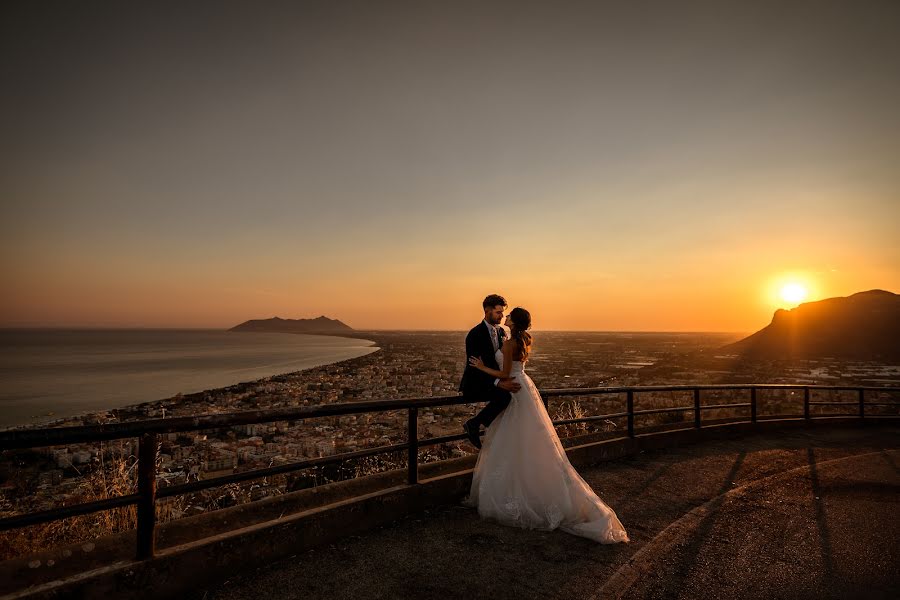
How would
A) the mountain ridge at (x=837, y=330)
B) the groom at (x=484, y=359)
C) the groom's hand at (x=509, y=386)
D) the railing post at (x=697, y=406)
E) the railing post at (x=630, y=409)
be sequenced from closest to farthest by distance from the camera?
1. the groom's hand at (x=509, y=386)
2. the groom at (x=484, y=359)
3. the railing post at (x=630, y=409)
4. the railing post at (x=697, y=406)
5. the mountain ridge at (x=837, y=330)

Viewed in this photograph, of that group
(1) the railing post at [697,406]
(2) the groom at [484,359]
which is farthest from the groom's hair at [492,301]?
(1) the railing post at [697,406]

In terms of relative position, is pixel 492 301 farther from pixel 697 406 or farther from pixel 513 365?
pixel 697 406

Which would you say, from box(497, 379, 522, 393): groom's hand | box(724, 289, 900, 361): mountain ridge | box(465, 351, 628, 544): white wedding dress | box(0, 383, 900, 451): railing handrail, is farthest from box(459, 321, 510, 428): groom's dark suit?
box(724, 289, 900, 361): mountain ridge

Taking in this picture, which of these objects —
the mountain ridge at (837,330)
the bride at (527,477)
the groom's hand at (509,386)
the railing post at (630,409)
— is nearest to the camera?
the bride at (527,477)

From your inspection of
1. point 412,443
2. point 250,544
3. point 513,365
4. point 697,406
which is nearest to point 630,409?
point 697,406

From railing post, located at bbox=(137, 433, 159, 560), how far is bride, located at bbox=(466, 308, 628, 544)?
3031 mm

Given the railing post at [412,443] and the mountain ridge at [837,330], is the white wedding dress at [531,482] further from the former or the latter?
the mountain ridge at [837,330]

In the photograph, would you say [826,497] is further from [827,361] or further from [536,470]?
[827,361]

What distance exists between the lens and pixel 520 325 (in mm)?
5414

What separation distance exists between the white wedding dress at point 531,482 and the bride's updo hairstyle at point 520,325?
16.8 inches

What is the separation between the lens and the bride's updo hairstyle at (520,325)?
5.38 meters

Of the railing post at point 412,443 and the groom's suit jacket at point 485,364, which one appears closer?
the railing post at point 412,443

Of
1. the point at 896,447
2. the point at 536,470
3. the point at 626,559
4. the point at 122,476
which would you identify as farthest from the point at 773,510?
the point at 122,476

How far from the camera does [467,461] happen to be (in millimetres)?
6641
